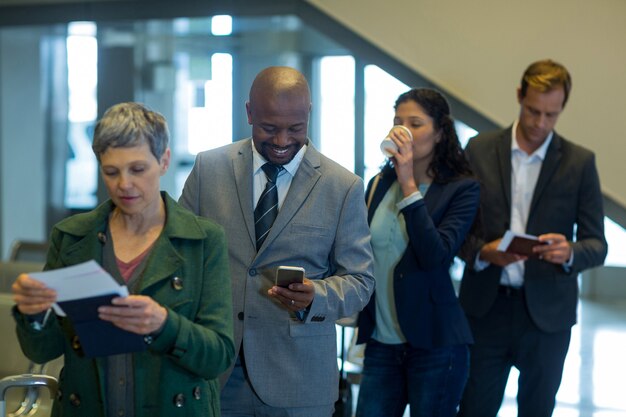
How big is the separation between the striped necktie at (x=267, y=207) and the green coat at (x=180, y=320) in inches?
19.0

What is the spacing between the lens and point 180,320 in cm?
221

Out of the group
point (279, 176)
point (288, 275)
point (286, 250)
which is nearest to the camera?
point (288, 275)

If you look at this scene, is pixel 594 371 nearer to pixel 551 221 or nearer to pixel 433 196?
pixel 551 221

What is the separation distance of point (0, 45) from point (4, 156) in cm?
105

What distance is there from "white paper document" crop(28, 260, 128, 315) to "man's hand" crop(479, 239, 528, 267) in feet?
7.06

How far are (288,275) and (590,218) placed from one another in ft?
6.21

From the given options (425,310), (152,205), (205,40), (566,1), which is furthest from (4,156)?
(152,205)

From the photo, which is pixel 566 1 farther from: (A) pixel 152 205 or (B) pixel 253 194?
(A) pixel 152 205

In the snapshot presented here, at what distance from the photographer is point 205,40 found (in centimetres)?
738

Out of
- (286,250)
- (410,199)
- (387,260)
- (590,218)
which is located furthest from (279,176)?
(590,218)

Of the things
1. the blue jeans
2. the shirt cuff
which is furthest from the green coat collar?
the blue jeans

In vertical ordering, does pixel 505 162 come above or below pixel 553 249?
above

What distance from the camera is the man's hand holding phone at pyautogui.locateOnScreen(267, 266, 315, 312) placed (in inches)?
103

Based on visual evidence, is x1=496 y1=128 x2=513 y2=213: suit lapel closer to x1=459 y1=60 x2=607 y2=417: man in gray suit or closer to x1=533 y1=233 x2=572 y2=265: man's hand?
x1=459 y1=60 x2=607 y2=417: man in gray suit
